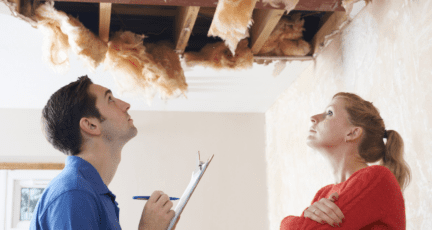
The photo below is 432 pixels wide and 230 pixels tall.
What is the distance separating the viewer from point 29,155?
3768mm

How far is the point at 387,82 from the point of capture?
1.75m

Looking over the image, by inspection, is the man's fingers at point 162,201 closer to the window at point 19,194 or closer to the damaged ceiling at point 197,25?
the damaged ceiling at point 197,25

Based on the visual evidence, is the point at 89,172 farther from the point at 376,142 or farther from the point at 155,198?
the point at 376,142

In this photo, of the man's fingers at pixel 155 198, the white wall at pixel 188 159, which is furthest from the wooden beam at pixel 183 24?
the white wall at pixel 188 159

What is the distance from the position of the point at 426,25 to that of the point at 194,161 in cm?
280

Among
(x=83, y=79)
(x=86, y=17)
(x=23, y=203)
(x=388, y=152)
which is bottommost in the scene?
(x=23, y=203)

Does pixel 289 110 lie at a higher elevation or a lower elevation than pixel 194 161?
higher

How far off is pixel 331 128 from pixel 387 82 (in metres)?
0.50

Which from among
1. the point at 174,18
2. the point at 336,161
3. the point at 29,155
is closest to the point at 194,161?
the point at 29,155

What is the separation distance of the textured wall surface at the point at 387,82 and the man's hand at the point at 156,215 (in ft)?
3.04

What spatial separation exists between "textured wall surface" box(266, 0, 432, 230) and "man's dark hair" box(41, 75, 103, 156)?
3.56 feet

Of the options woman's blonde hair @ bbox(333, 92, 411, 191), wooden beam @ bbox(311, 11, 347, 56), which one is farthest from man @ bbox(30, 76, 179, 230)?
wooden beam @ bbox(311, 11, 347, 56)

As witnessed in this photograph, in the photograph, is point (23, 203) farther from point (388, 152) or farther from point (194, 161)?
point (388, 152)

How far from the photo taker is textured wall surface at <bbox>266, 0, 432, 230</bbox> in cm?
148
